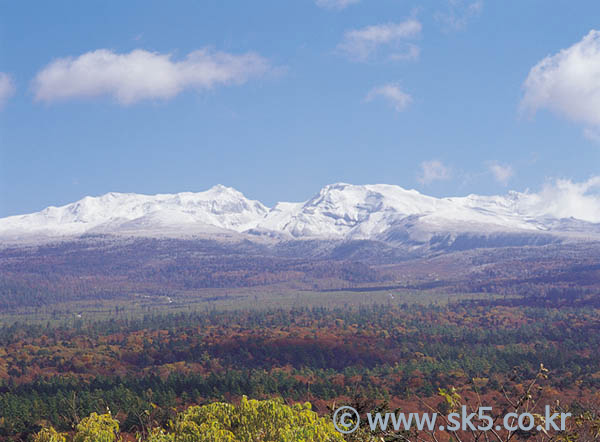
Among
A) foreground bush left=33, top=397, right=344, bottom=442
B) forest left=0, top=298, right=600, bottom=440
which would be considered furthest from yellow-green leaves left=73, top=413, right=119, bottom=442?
forest left=0, top=298, right=600, bottom=440

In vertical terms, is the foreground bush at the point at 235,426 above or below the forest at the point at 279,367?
above

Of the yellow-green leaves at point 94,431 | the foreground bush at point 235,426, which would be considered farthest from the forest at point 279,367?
the foreground bush at point 235,426

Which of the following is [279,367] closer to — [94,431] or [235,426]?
[235,426]

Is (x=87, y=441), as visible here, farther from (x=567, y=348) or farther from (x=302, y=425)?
→ (x=567, y=348)

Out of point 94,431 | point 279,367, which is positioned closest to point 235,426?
point 94,431

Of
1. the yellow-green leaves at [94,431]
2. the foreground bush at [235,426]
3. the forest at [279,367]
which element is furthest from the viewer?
the forest at [279,367]

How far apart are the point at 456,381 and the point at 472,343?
51802 mm

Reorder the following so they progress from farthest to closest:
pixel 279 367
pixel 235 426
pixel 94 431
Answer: pixel 279 367 → pixel 235 426 → pixel 94 431

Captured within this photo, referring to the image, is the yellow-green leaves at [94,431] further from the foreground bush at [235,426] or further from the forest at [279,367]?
the forest at [279,367]

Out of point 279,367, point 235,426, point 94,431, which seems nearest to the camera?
point 94,431

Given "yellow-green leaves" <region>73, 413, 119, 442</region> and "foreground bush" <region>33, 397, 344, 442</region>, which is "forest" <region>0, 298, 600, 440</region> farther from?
"foreground bush" <region>33, 397, 344, 442</region>

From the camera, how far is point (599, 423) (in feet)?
61.2

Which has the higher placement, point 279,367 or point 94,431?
point 94,431

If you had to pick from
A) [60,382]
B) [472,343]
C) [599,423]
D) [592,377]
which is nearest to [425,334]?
[472,343]
